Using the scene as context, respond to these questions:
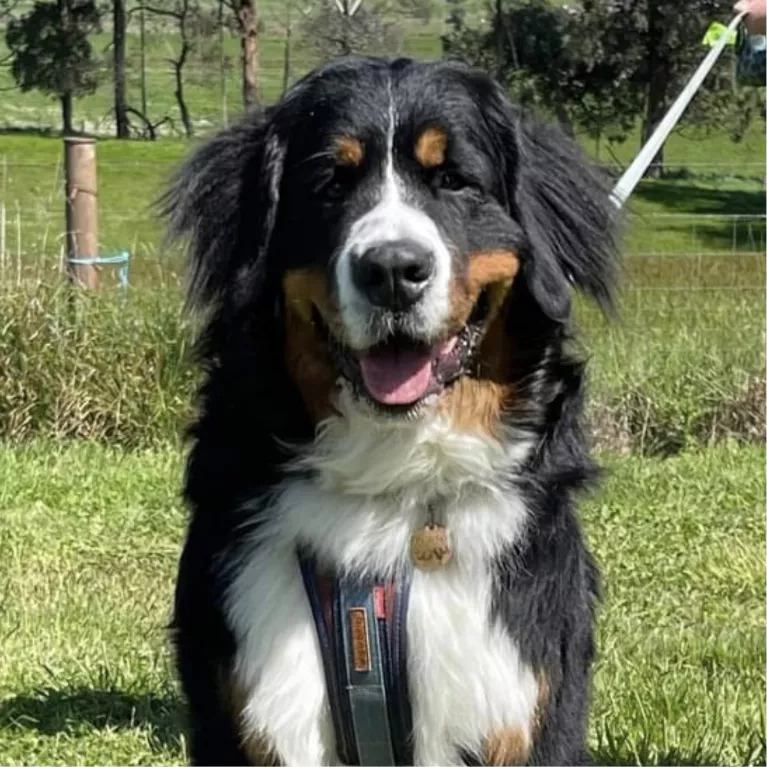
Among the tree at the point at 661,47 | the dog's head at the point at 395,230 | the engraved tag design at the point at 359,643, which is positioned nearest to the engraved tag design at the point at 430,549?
the engraved tag design at the point at 359,643

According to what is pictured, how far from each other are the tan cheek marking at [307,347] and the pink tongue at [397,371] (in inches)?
4.0

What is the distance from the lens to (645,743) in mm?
4191

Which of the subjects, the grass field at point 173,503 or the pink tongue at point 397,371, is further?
the grass field at point 173,503

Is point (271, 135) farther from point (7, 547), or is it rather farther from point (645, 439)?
point (645, 439)

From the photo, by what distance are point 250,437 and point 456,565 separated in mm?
542

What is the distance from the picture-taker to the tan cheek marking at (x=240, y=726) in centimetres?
322

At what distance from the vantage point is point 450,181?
3225 mm

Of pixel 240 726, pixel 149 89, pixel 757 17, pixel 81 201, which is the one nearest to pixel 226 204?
pixel 240 726

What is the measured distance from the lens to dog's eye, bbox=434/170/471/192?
3207 millimetres

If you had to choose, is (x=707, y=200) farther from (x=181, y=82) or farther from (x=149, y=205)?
(x=149, y=205)

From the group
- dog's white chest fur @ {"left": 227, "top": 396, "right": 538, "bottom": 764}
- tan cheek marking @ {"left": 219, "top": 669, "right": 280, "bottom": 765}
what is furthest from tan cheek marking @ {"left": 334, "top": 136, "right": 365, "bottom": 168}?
tan cheek marking @ {"left": 219, "top": 669, "right": 280, "bottom": 765}

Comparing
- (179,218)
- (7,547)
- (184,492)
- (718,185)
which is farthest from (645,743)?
(718,185)

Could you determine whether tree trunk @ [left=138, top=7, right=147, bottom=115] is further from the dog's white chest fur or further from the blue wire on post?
the dog's white chest fur

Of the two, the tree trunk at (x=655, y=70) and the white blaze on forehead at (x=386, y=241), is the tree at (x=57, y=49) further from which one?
the white blaze on forehead at (x=386, y=241)
